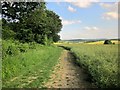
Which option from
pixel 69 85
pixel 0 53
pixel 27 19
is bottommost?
pixel 69 85

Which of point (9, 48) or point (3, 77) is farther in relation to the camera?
point (9, 48)

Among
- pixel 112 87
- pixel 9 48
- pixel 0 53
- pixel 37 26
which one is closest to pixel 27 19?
pixel 37 26

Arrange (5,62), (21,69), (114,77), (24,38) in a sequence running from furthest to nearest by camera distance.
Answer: (24,38), (21,69), (5,62), (114,77)

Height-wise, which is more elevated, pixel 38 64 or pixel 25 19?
pixel 25 19

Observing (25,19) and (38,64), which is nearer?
(38,64)

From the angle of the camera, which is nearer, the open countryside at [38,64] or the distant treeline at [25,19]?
the open countryside at [38,64]

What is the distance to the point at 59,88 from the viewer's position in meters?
11.0

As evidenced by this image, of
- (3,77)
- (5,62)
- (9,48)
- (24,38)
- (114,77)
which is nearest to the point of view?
(114,77)

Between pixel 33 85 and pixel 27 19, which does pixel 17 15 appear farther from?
pixel 33 85

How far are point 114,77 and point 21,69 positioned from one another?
7079 millimetres

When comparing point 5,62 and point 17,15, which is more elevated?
point 17,15

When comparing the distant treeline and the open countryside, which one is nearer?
the open countryside

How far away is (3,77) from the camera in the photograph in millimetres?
12836

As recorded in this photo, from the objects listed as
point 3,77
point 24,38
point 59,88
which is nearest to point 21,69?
point 3,77
